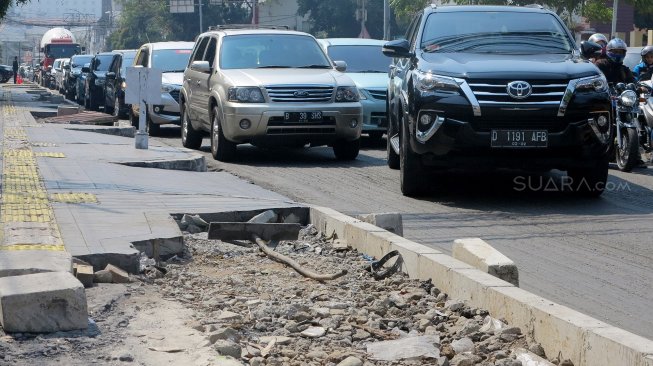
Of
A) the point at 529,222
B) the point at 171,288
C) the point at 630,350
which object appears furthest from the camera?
the point at 529,222

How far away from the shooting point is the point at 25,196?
9773mm

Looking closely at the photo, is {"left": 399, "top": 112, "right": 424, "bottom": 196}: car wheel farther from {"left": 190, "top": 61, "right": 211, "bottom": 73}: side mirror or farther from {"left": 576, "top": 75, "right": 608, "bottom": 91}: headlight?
{"left": 190, "top": 61, "right": 211, "bottom": 73}: side mirror

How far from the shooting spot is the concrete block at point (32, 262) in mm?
5965

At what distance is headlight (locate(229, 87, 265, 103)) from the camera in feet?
49.2

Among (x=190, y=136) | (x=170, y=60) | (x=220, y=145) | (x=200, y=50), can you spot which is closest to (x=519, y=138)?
(x=220, y=145)

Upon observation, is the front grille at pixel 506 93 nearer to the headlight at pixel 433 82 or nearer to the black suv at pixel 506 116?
the black suv at pixel 506 116

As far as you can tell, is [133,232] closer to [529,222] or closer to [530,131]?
[529,222]

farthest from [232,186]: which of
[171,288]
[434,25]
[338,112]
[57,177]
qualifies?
[171,288]

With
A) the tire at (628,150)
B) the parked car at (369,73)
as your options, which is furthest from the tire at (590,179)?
the parked car at (369,73)

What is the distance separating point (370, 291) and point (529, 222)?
3280 millimetres

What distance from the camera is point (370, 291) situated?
22.0ft

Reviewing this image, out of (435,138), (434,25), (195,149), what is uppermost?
(434,25)

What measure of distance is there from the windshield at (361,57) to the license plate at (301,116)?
14.7 feet

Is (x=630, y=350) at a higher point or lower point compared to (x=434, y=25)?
lower
